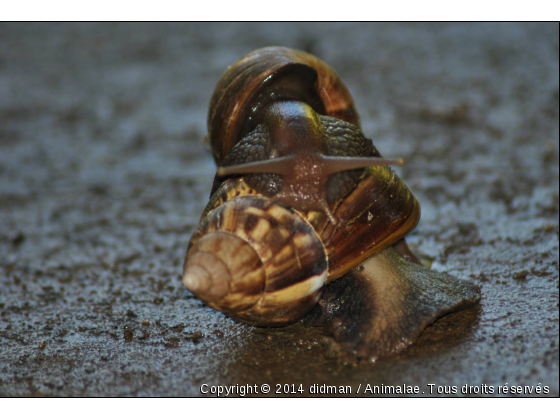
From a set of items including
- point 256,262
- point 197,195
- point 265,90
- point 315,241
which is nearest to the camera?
point 256,262

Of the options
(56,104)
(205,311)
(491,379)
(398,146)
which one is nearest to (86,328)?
(205,311)

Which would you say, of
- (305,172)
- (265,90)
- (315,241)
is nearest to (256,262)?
(315,241)

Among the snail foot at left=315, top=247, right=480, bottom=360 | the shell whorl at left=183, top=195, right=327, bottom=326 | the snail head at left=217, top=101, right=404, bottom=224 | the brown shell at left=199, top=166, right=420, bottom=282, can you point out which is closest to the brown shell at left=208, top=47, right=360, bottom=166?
the snail head at left=217, top=101, right=404, bottom=224

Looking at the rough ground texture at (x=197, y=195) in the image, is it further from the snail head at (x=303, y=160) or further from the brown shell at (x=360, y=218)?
the snail head at (x=303, y=160)

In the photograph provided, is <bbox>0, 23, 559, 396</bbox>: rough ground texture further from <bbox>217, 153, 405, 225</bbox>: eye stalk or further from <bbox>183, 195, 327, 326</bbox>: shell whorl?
<bbox>217, 153, 405, 225</bbox>: eye stalk

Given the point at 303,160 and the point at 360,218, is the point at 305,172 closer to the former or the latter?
the point at 303,160

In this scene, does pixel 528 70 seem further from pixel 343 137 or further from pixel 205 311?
pixel 205 311

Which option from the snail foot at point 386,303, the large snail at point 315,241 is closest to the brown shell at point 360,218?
the large snail at point 315,241
